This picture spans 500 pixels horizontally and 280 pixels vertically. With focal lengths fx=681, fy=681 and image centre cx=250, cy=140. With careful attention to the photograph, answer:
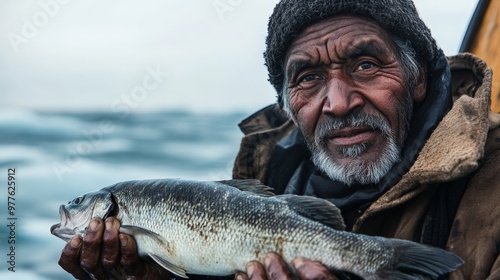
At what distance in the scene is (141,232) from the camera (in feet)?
9.14

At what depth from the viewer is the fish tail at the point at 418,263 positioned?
2238 mm

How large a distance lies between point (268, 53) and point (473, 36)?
232cm

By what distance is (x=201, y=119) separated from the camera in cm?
1270

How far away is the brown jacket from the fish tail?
12.6 inches

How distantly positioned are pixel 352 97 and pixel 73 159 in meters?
4.10

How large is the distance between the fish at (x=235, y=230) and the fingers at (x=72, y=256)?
67mm

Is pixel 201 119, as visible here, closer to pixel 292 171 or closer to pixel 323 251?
pixel 292 171

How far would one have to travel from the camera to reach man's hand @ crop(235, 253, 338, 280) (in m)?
2.34

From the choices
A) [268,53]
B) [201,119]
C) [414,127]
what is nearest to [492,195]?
[414,127]

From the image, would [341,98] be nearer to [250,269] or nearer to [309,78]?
[309,78]

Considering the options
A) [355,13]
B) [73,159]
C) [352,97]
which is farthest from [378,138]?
[73,159]

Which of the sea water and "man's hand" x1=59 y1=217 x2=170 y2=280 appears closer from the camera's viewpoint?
"man's hand" x1=59 y1=217 x2=170 y2=280

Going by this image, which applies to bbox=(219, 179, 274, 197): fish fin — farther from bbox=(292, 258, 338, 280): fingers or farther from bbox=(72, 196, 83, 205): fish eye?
bbox=(72, 196, 83, 205): fish eye

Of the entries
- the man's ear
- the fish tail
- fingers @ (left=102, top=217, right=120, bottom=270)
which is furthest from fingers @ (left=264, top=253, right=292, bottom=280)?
the man's ear
